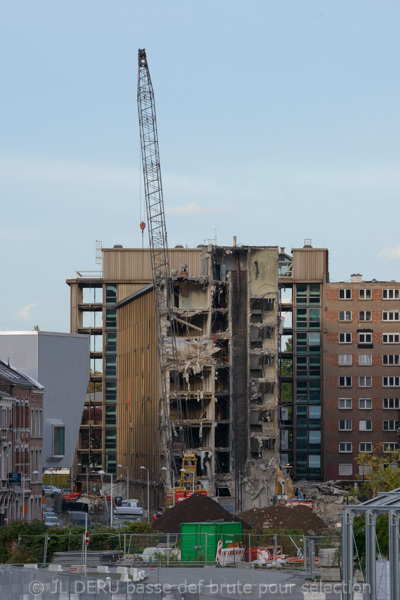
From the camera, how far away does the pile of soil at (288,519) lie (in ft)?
296

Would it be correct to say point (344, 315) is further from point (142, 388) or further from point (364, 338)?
point (142, 388)

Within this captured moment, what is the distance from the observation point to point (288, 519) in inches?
3629

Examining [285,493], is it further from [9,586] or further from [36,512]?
[9,586]

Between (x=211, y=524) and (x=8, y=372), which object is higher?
(x=8, y=372)

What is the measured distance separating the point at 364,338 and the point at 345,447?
1801cm

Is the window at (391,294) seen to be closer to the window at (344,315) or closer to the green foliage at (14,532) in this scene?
the window at (344,315)

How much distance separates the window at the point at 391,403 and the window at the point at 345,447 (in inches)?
335

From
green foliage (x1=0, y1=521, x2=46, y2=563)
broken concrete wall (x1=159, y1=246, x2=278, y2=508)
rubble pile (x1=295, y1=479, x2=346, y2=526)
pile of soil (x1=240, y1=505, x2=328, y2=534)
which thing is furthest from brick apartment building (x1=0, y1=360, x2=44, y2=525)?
broken concrete wall (x1=159, y1=246, x2=278, y2=508)

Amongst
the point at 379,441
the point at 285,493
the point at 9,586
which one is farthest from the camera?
the point at 379,441

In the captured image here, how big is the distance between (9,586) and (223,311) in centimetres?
12300

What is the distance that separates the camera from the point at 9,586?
40656mm

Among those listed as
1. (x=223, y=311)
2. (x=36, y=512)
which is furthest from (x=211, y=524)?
(x=223, y=311)

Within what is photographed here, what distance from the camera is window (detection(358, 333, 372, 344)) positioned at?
194500 mm

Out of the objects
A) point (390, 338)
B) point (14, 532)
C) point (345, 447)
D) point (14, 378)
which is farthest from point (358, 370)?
point (14, 532)
